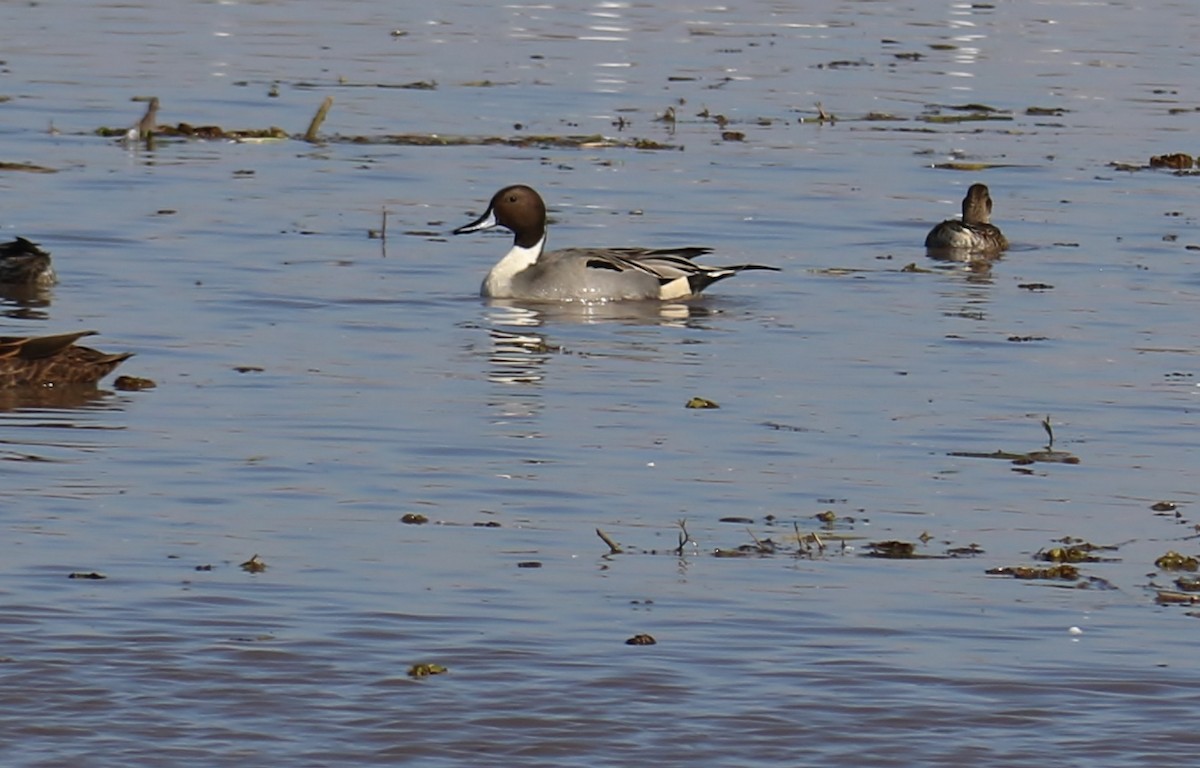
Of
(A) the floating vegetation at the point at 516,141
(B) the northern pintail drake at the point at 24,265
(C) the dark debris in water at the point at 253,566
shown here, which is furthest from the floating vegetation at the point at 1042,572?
(A) the floating vegetation at the point at 516,141

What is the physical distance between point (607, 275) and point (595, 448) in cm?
685

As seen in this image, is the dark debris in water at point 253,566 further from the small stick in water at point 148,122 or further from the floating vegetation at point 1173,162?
the floating vegetation at point 1173,162

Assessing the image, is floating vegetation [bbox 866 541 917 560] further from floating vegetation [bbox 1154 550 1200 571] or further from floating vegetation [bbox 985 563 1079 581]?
floating vegetation [bbox 1154 550 1200 571]

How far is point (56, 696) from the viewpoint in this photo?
8.41m

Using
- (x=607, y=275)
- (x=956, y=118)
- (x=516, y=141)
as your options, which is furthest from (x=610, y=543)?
(x=956, y=118)

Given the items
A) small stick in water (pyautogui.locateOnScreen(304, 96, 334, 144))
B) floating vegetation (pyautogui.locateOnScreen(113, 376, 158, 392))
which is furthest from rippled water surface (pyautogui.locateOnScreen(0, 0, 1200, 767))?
small stick in water (pyautogui.locateOnScreen(304, 96, 334, 144))

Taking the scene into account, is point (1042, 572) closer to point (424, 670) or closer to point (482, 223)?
point (424, 670)

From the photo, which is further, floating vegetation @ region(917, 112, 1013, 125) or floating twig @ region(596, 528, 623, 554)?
floating vegetation @ region(917, 112, 1013, 125)

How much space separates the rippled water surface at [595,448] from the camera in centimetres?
859

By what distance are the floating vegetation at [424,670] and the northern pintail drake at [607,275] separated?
10.8 m

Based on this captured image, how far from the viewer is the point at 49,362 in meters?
14.7

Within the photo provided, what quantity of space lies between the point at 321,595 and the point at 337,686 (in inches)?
48.8

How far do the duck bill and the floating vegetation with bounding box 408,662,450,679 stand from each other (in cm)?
1234

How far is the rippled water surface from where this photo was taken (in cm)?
859
